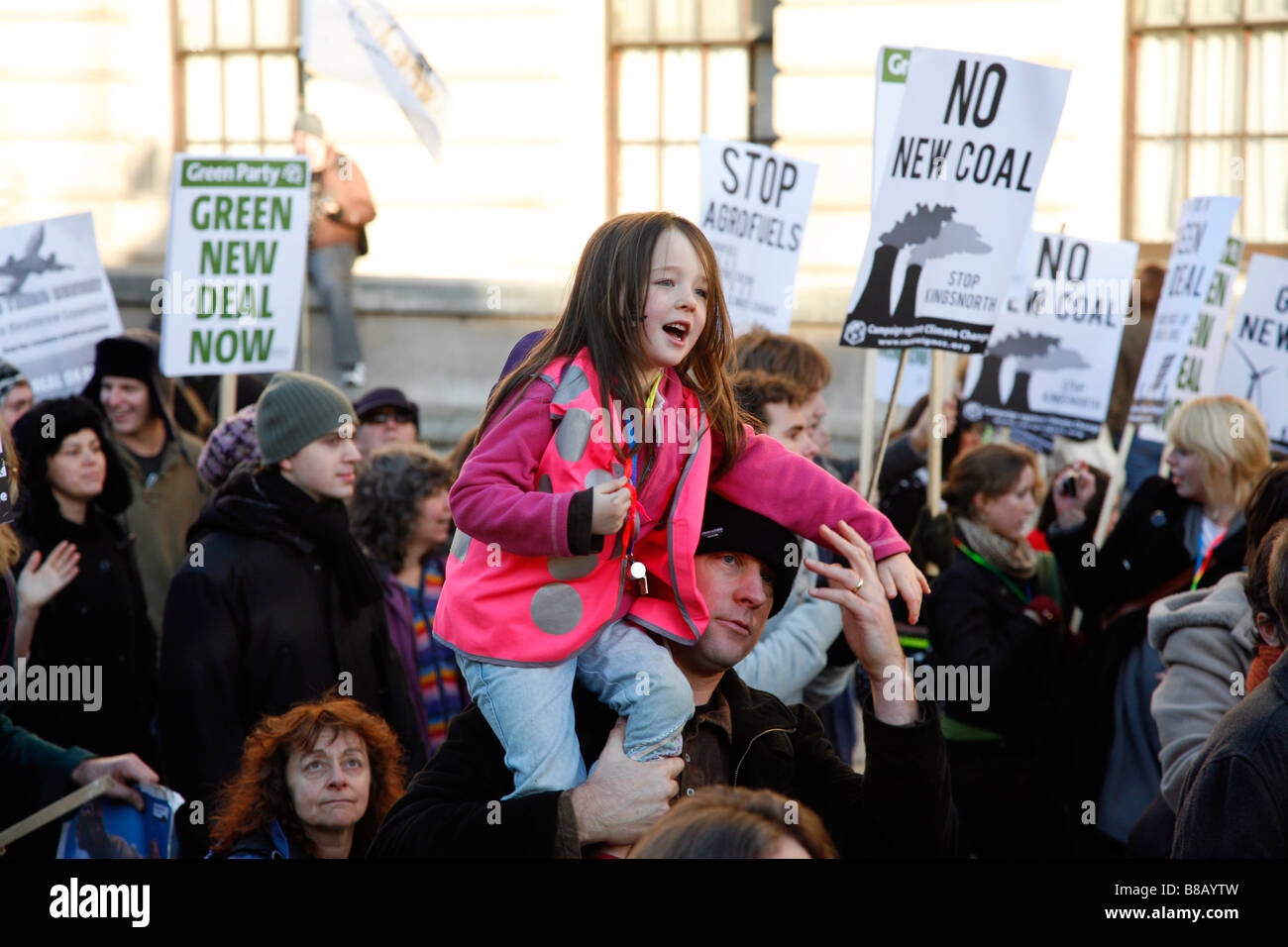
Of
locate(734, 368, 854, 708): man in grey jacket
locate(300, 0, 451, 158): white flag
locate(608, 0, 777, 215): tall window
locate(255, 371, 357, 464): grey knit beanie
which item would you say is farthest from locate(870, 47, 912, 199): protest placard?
locate(608, 0, 777, 215): tall window

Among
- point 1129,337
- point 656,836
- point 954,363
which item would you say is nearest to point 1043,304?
point 1129,337

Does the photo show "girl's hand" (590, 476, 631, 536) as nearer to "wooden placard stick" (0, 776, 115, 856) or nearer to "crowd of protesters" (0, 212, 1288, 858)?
"crowd of protesters" (0, 212, 1288, 858)

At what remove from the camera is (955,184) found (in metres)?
5.17

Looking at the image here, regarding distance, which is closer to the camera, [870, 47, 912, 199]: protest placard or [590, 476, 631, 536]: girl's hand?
[590, 476, 631, 536]: girl's hand

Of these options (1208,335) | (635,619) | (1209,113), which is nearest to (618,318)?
(635,619)

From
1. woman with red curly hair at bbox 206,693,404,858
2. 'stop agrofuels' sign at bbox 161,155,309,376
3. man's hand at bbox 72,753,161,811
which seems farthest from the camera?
'stop agrofuels' sign at bbox 161,155,309,376

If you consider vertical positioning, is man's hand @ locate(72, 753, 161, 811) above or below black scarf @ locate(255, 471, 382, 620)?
below

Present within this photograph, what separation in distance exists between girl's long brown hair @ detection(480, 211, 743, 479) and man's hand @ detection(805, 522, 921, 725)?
0.33 meters

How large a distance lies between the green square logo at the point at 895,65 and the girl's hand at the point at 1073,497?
1.76 m

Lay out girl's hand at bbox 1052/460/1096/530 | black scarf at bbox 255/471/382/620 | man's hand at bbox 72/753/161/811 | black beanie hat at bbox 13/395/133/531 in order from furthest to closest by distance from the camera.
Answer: girl's hand at bbox 1052/460/1096/530 → black beanie hat at bbox 13/395/133/531 → black scarf at bbox 255/471/382/620 → man's hand at bbox 72/753/161/811

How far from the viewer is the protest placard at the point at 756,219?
694cm

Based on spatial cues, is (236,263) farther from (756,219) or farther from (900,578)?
(900,578)

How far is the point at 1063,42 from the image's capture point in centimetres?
1082

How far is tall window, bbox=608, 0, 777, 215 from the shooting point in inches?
473
